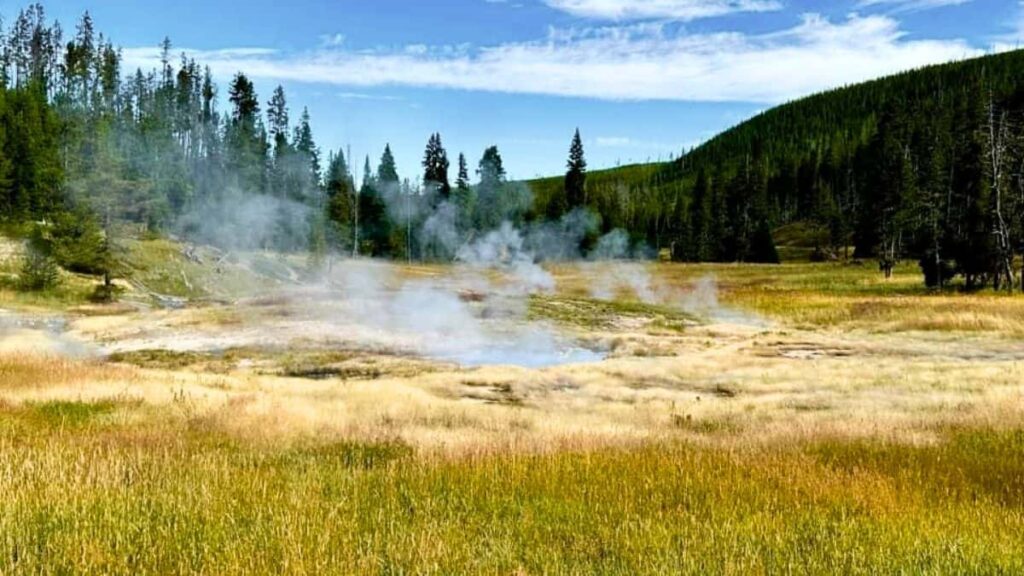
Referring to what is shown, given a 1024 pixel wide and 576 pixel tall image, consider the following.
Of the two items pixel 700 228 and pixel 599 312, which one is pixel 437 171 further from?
pixel 599 312

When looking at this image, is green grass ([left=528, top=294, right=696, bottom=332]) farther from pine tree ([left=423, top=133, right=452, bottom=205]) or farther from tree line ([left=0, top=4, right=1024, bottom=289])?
pine tree ([left=423, top=133, right=452, bottom=205])

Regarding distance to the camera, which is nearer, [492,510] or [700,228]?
[492,510]

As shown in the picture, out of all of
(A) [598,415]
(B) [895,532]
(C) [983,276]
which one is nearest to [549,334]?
(A) [598,415]

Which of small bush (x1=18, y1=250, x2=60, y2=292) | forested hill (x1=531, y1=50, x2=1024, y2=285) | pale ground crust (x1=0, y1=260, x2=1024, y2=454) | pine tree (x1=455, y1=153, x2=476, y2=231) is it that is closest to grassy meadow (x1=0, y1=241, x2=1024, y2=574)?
pale ground crust (x1=0, y1=260, x2=1024, y2=454)

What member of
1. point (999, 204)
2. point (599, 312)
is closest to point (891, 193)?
point (999, 204)

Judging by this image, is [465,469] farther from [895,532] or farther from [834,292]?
[834,292]

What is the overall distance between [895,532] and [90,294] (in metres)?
60.1

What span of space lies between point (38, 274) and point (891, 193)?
74286 mm

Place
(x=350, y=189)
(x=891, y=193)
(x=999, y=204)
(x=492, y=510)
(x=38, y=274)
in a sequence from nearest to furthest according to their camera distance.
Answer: (x=492, y=510) < (x=999, y=204) < (x=38, y=274) < (x=891, y=193) < (x=350, y=189)

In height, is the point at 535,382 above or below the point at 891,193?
below

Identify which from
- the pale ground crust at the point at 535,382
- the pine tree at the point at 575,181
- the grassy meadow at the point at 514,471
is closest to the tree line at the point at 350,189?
the pine tree at the point at 575,181

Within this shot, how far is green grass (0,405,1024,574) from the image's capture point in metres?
6.34

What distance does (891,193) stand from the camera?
7281 cm

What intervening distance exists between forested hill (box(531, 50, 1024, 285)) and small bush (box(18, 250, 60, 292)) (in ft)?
218
